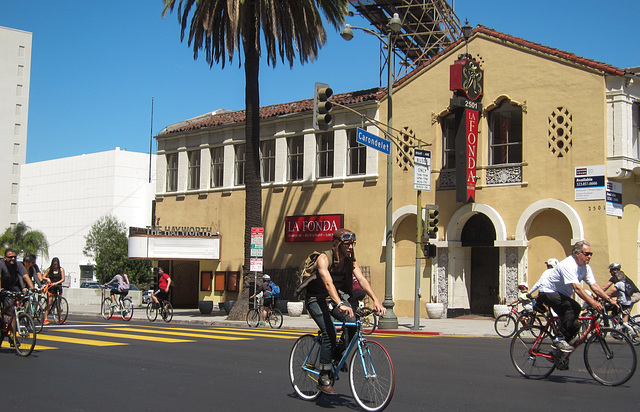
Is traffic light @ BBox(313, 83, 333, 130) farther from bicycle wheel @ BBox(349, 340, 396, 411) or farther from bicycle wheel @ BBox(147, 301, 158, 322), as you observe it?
bicycle wheel @ BBox(349, 340, 396, 411)

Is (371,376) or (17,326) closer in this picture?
(371,376)

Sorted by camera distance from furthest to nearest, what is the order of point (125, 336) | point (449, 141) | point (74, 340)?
point (449, 141)
point (125, 336)
point (74, 340)

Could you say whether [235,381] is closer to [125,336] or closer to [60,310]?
[125,336]

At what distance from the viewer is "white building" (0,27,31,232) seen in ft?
296

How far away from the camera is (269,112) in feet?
113

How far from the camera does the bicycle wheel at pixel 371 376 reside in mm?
7540

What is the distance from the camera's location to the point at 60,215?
94562mm

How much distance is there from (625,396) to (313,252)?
2281 cm

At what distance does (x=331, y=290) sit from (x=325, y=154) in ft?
79.5

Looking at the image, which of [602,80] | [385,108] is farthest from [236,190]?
[602,80]

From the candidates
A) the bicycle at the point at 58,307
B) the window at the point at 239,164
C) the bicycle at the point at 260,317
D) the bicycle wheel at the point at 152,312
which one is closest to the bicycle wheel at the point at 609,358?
the bicycle at the point at 260,317

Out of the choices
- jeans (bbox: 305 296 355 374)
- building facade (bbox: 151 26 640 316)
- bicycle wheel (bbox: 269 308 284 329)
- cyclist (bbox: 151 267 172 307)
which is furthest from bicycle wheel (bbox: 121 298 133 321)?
jeans (bbox: 305 296 355 374)

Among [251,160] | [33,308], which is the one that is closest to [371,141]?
[251,160]

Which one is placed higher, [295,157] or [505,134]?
[295,157]
